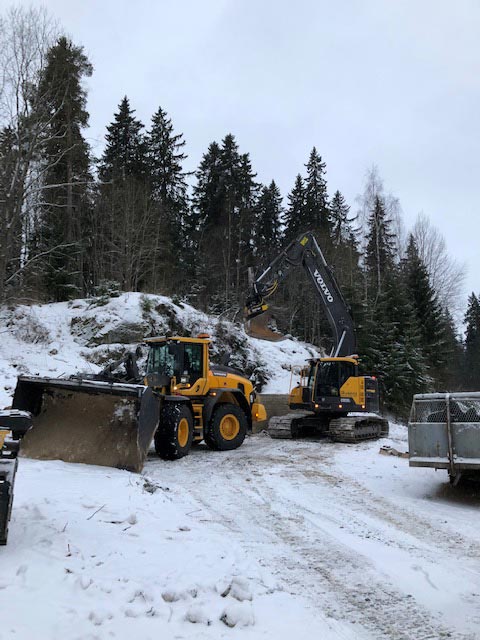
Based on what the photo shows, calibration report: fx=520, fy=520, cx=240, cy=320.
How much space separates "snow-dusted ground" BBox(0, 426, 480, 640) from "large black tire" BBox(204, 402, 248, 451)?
12.0ft

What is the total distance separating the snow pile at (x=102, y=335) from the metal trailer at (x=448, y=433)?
35.0 feet

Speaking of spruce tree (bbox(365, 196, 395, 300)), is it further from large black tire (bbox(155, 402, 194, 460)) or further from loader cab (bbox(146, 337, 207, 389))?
large black tire (bbox(155, 402, 194, 460))

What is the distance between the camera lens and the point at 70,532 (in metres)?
4.54

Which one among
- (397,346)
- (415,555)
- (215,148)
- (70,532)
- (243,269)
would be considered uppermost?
(215,148)

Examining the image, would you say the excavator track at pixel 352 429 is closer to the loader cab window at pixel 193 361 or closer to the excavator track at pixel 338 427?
the excavator track at pixel 338 427

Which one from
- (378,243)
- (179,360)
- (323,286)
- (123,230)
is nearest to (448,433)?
(179,360)

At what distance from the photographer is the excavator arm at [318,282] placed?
16.7m

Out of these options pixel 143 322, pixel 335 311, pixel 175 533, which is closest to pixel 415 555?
pixel 175 533

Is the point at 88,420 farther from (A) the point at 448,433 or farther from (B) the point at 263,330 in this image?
(B) the point at 263,330

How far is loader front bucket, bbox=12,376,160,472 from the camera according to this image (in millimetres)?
7898

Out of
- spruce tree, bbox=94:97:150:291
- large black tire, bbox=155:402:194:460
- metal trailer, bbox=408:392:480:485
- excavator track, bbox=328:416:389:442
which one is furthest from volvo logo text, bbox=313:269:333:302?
spruce tree, bbox=94:97:150:291

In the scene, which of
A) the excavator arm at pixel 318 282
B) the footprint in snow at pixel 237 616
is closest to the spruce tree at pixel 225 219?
the excavator arm at pixel 318 282

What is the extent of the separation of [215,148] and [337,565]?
4218 centimetres

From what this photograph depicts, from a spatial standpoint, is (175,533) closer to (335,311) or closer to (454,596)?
(454,596)
